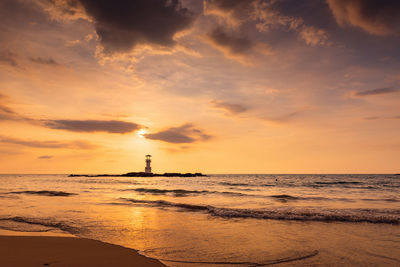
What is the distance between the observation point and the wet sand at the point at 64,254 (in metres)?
6.35

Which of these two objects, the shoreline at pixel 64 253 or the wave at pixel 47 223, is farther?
the wave at pixel 47 223

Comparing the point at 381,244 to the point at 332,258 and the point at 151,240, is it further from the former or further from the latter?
the point at 151,240

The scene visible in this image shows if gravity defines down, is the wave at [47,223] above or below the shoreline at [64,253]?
below

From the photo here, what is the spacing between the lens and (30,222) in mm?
12234

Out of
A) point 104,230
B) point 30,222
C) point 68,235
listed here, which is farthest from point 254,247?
point 30,222

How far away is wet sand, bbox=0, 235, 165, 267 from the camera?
6348 millimetres

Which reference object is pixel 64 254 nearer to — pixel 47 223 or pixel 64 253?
pixel 64 253

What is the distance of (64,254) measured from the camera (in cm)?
705

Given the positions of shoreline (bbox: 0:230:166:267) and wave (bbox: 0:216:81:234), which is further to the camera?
wave (bbox: 0:216:81:234)

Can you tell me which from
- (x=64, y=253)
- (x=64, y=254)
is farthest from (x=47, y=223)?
(x=64, y=254)

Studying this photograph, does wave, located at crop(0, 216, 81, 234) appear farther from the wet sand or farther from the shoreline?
the wet sand

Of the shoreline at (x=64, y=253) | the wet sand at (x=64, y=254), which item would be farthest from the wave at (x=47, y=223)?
the wet sand at (x=64, y=254)

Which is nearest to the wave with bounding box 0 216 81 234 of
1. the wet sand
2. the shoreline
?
the shoreline

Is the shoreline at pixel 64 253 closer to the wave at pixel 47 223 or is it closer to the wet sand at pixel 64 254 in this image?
the wet sand at pixel 64 254
